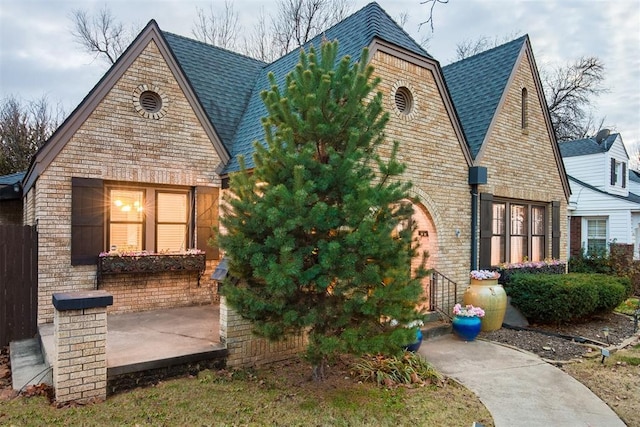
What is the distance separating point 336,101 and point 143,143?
4.68 meters

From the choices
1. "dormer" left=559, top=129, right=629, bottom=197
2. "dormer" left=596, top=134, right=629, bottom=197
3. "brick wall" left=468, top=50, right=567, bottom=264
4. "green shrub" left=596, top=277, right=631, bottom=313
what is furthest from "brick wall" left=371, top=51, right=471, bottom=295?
"dormer" left=596, top=134, right=629, bottom=197

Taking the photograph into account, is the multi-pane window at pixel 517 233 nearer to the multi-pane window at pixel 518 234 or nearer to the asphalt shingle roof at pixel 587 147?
the multi-pane window at pixel 518 234

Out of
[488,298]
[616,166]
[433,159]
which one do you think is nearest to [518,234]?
[488,298]

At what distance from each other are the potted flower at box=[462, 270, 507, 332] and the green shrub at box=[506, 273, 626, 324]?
71 centimetres

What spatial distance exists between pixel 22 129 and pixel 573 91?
31342 mm

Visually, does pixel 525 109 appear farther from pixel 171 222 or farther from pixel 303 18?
pixel 303 18

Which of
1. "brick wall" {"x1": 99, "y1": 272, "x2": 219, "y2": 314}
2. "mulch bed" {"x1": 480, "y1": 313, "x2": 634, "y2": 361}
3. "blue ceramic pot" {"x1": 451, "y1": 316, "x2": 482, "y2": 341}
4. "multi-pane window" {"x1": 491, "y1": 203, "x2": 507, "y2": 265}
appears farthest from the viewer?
"multi-pane window" {"x1": 491, "y1": 203, "x2": 507, "y2": 265}

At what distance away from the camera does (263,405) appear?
4.25 meters

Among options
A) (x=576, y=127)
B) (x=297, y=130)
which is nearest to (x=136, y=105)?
(x=297, y=130)

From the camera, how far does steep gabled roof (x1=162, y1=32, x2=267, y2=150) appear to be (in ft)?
29.9

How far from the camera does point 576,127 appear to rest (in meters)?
25.9

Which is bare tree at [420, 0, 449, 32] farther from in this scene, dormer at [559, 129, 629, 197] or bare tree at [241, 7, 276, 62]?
bare tree at [241, 7, 276, 62]

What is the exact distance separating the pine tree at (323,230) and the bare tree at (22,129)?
18222mm

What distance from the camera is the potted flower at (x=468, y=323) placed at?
7.07 meters
